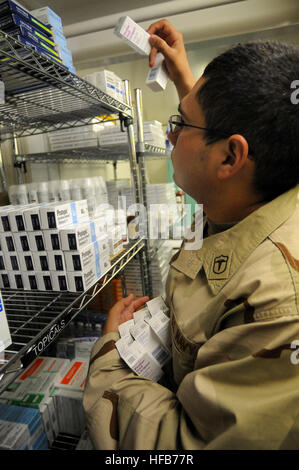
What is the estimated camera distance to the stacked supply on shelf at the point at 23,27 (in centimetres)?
68

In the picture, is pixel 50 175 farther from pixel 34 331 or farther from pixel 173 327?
pixel 173 327

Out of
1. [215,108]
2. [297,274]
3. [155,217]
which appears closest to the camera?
[297,274]

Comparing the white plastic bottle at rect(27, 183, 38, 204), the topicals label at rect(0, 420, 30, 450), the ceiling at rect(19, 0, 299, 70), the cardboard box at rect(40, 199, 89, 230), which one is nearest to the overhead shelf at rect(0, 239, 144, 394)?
the cardboard box at rect(40, 199, 89, 230)

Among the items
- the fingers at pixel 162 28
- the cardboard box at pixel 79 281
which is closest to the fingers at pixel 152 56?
the fingers at pixel 162 28

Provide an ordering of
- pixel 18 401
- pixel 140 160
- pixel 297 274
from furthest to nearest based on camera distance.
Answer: pixel 140 160, pixel 18 401, pixel 297 274

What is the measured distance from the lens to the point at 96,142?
1.76 metres

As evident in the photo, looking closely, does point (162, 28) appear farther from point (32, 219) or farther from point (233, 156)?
point (32, 219)

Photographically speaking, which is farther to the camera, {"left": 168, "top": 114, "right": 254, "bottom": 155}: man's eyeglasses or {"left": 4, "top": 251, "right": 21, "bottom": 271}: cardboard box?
{"left": 4, "top": 251, "right": 21, "bottom": 271}: cardboard box

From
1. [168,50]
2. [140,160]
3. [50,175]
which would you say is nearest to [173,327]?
[168,50]

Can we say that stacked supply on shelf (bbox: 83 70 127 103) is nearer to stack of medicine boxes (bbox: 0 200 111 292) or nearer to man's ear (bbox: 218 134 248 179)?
stack of medicine boxes (bbox: 0 200 111 292)

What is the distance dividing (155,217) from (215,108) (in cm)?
117

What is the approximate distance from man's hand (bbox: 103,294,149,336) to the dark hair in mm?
655

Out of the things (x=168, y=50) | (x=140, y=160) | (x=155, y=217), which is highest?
(x=168, y=50)

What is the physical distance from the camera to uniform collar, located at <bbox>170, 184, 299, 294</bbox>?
0.57 meters
